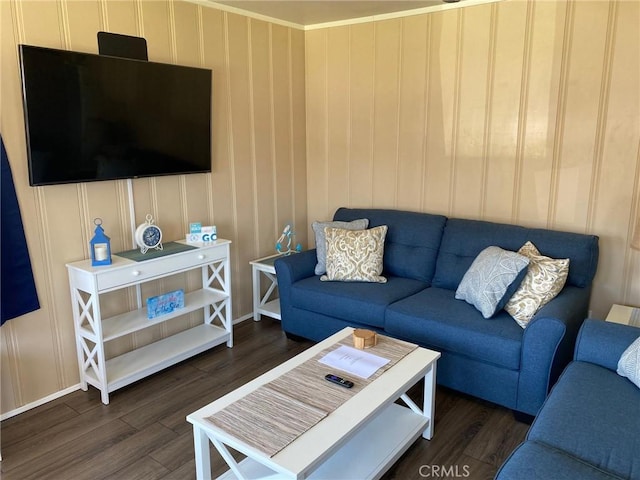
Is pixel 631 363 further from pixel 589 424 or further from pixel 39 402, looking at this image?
pixel 39 402

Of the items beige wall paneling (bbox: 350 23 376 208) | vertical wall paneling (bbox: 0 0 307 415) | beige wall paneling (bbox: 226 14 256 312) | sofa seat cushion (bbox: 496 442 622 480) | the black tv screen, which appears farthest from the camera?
beige wall paneling (bbox: 350 23 376 208)

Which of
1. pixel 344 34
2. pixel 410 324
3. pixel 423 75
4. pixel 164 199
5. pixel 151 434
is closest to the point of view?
pixel 151 434

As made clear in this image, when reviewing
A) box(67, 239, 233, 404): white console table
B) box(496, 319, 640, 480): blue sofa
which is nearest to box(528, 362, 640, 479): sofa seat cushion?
box(496, 319, 640, 480): blue sofa

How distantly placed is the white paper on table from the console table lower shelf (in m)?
1.25

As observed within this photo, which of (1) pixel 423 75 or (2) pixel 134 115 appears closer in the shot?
(2) pixel 134 115

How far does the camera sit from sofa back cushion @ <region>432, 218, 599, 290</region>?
2.91 meters

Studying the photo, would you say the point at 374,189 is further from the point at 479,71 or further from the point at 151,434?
the point at 151,434

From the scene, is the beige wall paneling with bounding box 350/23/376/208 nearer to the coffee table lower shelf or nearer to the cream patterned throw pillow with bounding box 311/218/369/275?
the cream patterned throw pillow with bounding box 311/218/369/275

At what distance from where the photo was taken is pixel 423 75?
3.69 metres

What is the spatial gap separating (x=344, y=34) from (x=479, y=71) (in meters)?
1.19

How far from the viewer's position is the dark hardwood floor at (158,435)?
2244 millimetres

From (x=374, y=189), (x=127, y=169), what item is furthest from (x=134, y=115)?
(x=374, y=189)

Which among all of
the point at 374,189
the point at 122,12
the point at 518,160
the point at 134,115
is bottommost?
the point at 374,189
